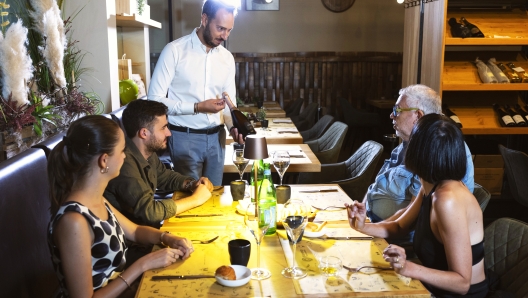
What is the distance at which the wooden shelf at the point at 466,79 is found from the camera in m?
4.95

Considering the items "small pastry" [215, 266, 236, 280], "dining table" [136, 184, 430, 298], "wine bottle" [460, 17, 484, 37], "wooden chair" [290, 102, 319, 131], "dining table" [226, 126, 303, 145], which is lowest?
"wooden chair" [290, 102, 319, 131]

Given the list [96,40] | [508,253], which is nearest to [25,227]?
[508,253]

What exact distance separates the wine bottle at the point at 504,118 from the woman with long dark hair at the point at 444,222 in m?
3.41

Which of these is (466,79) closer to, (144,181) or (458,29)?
(458,29)

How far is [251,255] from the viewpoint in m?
1.96

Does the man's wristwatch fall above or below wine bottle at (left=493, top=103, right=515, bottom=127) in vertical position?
below

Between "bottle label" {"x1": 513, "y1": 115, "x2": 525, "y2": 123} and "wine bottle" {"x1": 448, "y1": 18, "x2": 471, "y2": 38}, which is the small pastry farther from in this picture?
"bottle label" {"x1": 513, "y1": 115, "x2": 525, "y2": 123}

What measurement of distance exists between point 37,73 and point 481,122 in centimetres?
396

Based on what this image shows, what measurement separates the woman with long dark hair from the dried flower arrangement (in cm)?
199

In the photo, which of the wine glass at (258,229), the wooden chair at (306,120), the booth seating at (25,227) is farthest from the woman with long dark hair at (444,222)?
the wooden chair at (306,120)

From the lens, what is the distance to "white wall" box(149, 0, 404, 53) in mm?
10531

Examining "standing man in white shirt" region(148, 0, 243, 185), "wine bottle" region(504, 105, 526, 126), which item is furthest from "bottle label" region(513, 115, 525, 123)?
"standing man in white shirt" region(148, 0, 243, 185)

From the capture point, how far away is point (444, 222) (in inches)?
73.5

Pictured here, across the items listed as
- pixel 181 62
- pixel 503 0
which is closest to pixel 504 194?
pixel 503 0
